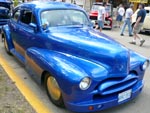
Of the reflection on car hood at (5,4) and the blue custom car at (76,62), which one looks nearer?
the blue custom car at (76,62)

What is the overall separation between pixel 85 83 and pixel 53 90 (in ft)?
2.74

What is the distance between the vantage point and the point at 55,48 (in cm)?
509

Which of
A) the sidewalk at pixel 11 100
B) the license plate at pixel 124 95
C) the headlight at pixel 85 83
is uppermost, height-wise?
the headlight at pixel 85 83

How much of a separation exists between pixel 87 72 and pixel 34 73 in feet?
4.78

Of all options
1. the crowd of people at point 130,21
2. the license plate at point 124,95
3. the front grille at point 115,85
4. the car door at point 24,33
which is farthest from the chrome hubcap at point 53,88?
the crowd of people at point 130,21

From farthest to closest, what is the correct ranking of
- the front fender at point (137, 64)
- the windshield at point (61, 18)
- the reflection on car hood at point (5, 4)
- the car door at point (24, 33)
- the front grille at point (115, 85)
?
the reflection on car hood at point (5, 4), the car door at point (24, 33), the windshield at point (61, 18), the front fender at point (137, 64), the front grille at point (115, 85)

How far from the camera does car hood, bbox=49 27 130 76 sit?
442cm

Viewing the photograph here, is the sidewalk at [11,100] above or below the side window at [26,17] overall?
below

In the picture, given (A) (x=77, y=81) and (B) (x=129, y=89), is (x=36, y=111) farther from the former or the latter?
(B) (x=129, y=89)

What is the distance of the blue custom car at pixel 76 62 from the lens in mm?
4141

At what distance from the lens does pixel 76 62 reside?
4535 mm

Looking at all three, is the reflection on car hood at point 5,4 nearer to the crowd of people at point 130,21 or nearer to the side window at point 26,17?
the crowd of people at point 130,21

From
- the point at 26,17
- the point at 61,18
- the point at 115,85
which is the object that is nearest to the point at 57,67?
the point at 115,85

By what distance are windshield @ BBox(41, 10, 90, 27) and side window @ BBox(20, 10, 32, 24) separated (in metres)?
0.57
